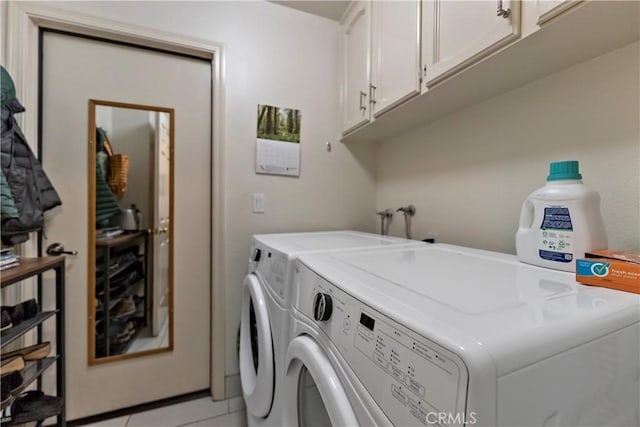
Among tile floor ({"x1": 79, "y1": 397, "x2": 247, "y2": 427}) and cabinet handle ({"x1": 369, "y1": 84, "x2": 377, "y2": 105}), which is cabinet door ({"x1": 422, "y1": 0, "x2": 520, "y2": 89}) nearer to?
cabinet handle ({"x1": 369, "y1": 84, "x2": 377, "y2": 105})

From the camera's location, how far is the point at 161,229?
1.53 meters

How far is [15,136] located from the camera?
113cm

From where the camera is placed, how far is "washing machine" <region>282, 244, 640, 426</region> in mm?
314

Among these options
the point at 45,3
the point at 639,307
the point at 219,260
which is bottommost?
the point at 219,260

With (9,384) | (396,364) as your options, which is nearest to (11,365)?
(9,384)

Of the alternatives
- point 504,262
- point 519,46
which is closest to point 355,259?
point 504,262

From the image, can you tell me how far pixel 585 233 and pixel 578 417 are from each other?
1.60ft

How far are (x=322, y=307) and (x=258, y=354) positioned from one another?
2.00 feet

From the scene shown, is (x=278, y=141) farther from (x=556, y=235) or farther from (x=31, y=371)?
(x=31, y=371)

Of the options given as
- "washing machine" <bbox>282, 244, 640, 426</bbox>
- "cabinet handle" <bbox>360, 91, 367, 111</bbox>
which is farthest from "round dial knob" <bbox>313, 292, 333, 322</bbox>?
"cabinet handle" <bbox>360, 91, 367, 111</bbox>

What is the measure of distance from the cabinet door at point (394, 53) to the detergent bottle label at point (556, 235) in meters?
0.64

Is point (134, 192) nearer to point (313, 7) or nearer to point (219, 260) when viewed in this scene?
point (219, 260)

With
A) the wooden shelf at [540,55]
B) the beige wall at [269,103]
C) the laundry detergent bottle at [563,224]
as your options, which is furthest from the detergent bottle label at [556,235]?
the beige wall at [269,103]

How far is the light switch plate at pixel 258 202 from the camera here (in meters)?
1.59
